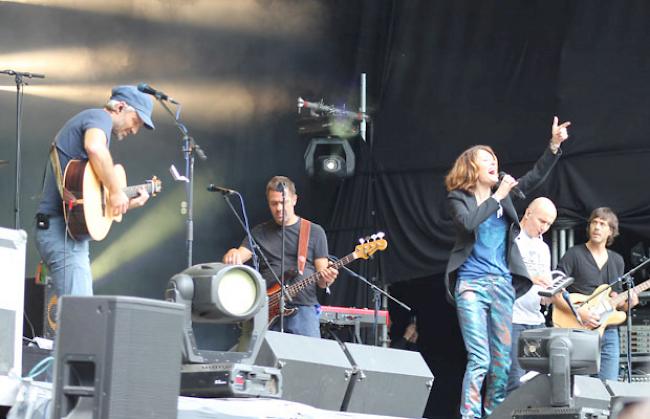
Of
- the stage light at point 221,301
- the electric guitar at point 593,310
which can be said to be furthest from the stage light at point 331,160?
the stage light at point 221,301

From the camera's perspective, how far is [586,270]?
809 cm

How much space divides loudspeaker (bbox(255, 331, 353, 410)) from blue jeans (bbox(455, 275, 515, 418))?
0.81 meters

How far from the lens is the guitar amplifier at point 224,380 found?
13.0 feet

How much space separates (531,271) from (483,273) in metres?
1.11

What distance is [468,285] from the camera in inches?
239

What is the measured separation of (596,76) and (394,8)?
7.54 feet

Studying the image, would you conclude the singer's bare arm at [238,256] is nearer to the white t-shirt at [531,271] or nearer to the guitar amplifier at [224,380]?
the white t-shirt at [531,271]

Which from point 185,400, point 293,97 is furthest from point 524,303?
point 293,97

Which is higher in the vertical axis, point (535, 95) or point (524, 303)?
point (535, 95)

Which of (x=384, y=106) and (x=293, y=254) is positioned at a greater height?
(x=384, y=106)

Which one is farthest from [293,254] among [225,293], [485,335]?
[225,293]

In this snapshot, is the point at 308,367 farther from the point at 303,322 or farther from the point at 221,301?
the point at 303,322

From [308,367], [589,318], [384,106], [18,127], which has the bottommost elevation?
[308,367]

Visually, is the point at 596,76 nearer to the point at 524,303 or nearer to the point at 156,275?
the point at 524,303
